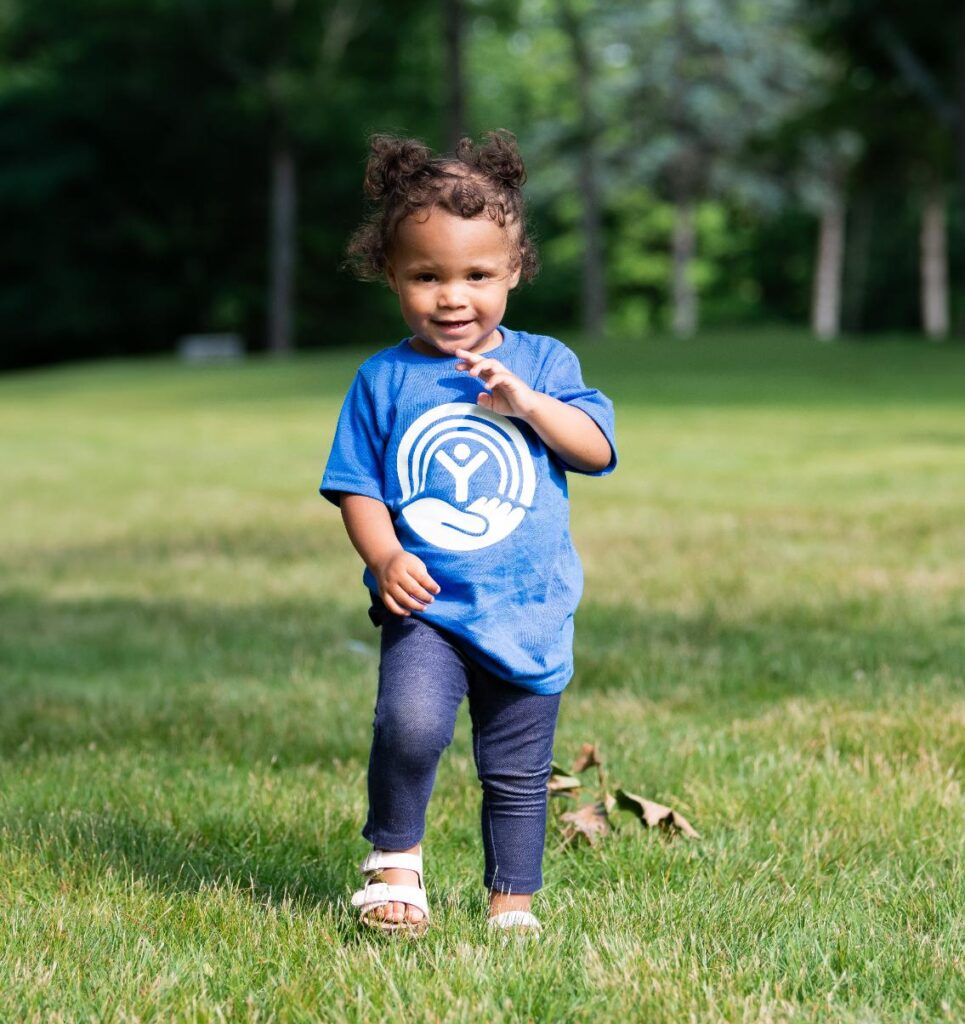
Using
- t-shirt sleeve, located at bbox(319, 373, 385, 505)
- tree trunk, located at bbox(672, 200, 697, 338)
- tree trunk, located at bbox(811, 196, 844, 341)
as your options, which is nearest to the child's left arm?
t-shirt sleeve, located at bbox(319, 373, 385, 505)

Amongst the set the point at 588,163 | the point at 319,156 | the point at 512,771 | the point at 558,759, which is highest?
the point at 319,156

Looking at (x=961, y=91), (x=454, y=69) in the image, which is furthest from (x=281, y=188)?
(x=961, y=91)

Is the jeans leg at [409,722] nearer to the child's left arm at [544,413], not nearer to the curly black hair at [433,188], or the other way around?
the child's left arm at [544,413]

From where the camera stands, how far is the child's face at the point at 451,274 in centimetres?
284

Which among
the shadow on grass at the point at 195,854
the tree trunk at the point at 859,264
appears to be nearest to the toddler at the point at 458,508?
the shadow on grass at the point at 195,854

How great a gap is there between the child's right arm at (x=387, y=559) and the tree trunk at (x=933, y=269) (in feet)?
136

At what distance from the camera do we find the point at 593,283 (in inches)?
1718

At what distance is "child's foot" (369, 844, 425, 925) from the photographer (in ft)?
9.24

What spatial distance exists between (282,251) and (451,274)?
3921cm

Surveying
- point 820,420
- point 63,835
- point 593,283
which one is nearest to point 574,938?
point 63,835

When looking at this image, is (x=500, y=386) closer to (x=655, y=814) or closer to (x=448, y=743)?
(x=448, y=743)

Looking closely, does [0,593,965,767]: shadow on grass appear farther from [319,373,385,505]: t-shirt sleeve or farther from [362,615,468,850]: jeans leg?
[319,373,385,505]: t-shirt sleeve

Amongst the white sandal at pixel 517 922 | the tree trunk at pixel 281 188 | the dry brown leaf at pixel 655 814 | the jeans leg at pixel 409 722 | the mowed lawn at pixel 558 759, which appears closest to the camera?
the mowed lawn at pixel 558 759

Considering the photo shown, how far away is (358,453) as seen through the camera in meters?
2.91
